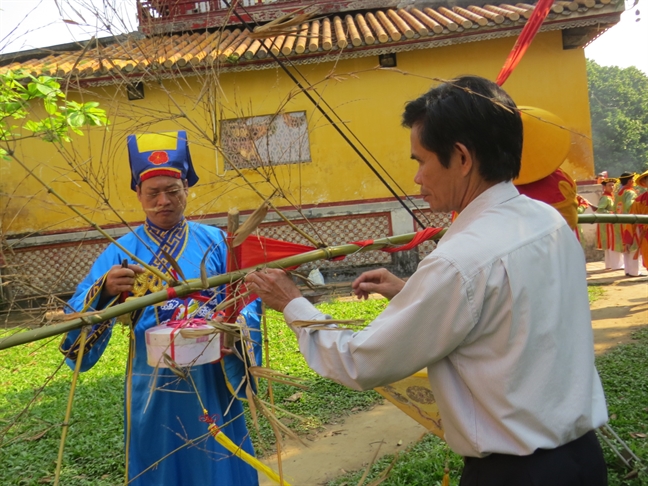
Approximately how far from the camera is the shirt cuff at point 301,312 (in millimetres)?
1681

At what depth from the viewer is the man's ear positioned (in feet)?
5.18

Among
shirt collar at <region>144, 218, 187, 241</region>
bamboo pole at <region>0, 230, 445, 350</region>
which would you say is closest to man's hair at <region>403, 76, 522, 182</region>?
bamboo pole at <region>0, 230, 445, 350</region>

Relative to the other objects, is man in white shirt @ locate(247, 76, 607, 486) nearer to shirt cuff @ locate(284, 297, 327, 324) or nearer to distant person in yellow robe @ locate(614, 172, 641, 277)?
shirt cuff @ locate(284, 297, 327, 324)

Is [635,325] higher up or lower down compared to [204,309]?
lower down

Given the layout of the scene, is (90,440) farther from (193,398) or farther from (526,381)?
(526,381)

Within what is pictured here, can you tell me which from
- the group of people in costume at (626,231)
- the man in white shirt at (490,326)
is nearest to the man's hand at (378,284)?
the man in white shirt at (490,326)

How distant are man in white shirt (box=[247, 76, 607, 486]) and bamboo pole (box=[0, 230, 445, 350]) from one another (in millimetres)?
450

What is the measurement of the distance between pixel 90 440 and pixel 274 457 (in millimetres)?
1585

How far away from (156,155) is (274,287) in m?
1.17

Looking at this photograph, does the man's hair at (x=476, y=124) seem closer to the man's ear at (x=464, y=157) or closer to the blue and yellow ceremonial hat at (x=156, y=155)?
the man's ear at (x=464, y=157)

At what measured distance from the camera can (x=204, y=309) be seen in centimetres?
256

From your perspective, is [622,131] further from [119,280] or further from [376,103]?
[119,280]

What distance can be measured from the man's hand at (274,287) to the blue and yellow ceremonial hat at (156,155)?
3.35 ft

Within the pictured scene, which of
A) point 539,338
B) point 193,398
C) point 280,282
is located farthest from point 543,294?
point 193,398
